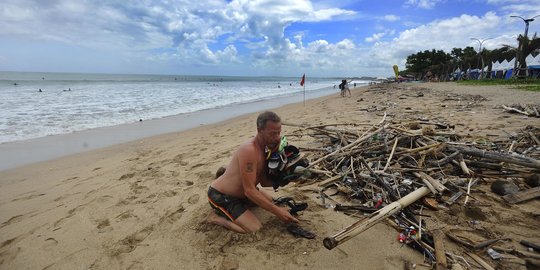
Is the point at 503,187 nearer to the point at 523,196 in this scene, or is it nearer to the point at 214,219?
the point at 523,196

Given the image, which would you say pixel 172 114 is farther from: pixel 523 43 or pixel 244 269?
pixel 523 43

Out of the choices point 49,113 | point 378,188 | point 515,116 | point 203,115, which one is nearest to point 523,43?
point 515,116

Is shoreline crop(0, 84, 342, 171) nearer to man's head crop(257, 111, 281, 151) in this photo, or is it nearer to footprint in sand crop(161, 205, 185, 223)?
footprint in sand crop(161, 205, 185, 223)

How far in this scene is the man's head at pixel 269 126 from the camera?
9.66 ft

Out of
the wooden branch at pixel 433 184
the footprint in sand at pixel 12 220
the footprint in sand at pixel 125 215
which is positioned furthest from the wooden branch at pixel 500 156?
the footprint in sand at pixel 12 220

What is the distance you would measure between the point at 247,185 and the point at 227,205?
493mm

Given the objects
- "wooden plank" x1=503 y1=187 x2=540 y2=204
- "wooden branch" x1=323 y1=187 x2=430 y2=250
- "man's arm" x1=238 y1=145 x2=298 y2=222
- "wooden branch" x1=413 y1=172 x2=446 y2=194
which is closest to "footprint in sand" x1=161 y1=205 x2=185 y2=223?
"man's arm" x1=238 y1=145 x2=298 y2=222

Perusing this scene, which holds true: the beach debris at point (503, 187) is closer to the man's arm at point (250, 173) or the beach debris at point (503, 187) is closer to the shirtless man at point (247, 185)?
the shirtless man at point (247, 185)

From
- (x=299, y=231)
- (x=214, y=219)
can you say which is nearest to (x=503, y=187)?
(x=299, y=231)

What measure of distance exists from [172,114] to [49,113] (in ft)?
19.1

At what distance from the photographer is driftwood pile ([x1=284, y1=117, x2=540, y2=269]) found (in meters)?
2.84

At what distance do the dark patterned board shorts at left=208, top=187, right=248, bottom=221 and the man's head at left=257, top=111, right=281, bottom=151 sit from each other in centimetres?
90

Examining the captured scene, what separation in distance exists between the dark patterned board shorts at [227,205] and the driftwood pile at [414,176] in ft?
3.25

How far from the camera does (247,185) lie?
3.08 m
